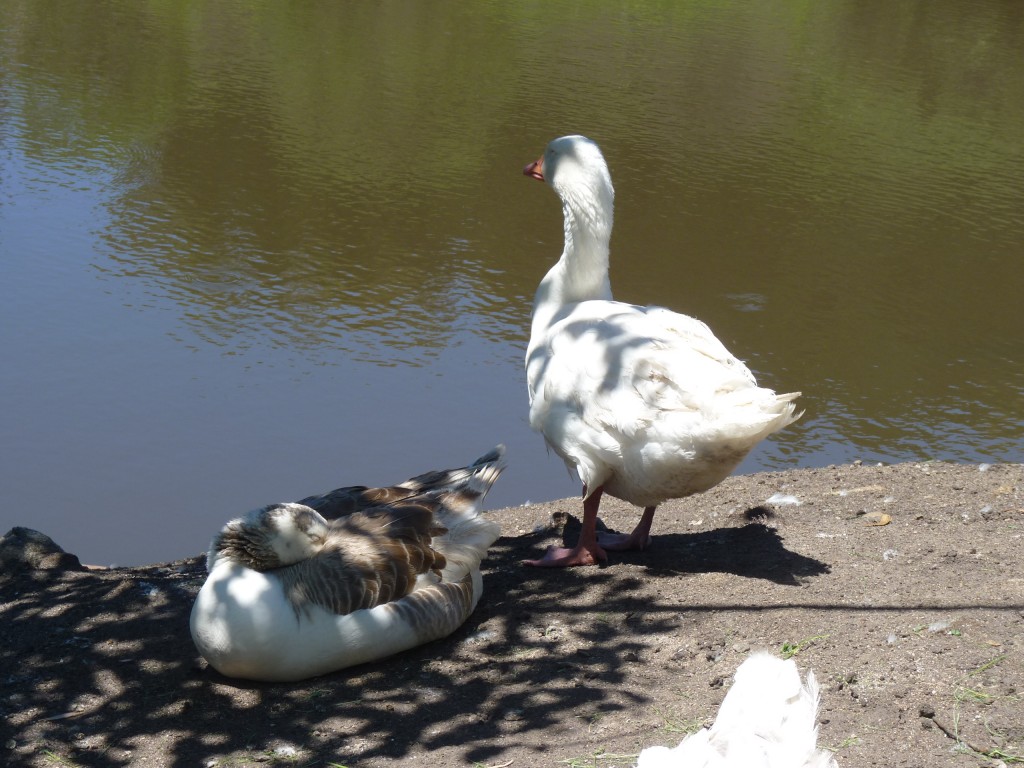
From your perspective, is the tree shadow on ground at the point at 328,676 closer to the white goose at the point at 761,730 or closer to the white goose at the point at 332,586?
the white goose at the point at 332,586

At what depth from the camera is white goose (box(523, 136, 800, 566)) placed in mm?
4926

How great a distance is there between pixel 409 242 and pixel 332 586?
6.72 metres

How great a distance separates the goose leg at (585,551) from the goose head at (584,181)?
5.00 feet

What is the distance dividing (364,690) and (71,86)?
41.7 feet

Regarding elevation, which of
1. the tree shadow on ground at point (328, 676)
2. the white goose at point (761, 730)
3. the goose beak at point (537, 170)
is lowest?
the tree shadow on ground at point (328, 676)

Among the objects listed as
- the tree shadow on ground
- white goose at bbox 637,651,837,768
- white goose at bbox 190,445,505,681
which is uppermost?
white goose at bbox 637,651,837,768

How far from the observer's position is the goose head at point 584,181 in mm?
6105

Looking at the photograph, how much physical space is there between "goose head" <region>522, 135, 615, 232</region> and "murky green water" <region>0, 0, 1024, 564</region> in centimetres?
238

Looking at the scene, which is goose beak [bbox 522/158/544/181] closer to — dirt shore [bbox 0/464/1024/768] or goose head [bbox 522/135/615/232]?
goose head [bbox 522/135/615/232]

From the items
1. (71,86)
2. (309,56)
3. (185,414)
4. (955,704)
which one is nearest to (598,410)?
(955,704)

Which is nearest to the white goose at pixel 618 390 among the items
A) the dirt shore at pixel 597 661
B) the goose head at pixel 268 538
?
the dirt shore at pixel 597 661

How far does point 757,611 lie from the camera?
497 centimetres

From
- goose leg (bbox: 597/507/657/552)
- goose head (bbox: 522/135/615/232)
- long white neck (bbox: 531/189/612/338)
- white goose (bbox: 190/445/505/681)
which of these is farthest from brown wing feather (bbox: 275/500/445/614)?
goose head (bbox: 522/135/615/232)

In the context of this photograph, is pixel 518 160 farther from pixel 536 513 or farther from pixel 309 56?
pixel 536 513
